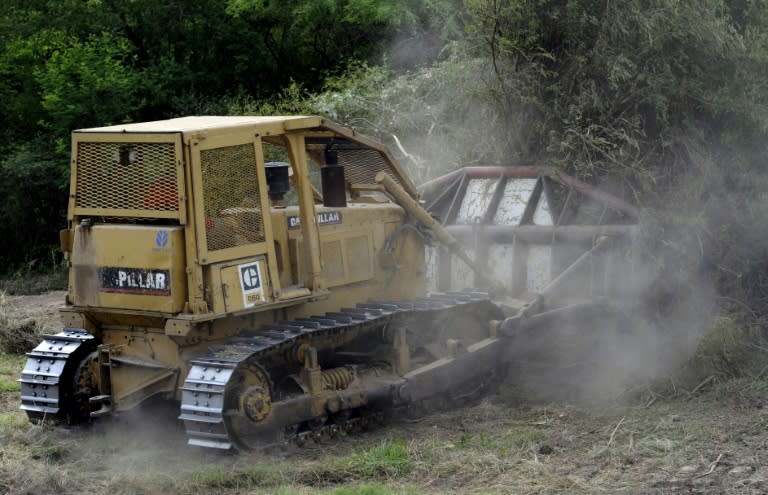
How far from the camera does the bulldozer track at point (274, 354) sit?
7086 millimetres

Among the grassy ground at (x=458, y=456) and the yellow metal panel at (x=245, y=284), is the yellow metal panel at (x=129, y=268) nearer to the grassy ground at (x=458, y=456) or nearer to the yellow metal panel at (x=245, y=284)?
the yellow metal panel at (x=245, y=284)

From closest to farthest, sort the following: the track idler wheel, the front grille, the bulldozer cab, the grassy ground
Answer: the grassy ground < the track idler wheel < the bulldozer cab < the front grille

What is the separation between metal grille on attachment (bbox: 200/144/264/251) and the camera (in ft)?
24.4

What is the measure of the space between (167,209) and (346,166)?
2398 millimetres

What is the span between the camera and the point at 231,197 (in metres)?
7.58

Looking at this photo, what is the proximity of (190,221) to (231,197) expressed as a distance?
0.39 meters

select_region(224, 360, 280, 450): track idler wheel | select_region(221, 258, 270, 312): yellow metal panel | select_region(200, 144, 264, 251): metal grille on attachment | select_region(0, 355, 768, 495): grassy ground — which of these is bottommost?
select_region(0, 355, 768, 495): grassy ground

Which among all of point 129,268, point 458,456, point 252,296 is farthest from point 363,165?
point 458,456

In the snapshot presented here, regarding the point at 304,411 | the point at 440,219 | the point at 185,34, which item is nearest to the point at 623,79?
the point at 440,219

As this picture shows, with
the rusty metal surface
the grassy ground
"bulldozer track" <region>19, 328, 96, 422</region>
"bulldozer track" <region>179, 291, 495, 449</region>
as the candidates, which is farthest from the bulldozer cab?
the rusty metal surface

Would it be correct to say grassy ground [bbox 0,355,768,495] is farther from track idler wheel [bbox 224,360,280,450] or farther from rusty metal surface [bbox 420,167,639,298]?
rusty metal surface [bbox 420,167,639,298]

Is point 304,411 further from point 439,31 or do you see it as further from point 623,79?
point 439,31

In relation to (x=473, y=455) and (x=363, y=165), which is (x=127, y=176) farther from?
(x=473, y=455)

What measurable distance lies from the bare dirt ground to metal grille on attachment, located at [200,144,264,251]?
153 centimetres
